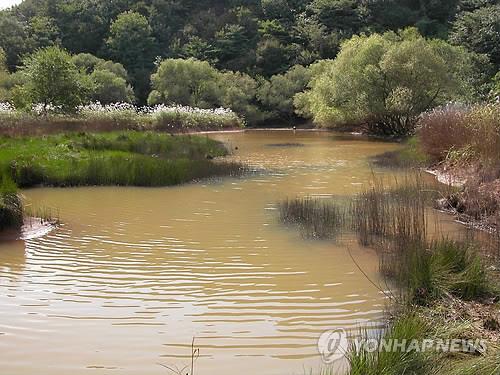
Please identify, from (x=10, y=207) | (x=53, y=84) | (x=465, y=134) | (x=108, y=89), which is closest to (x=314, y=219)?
(x=10, y=207)

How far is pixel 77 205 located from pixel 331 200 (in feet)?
16.2

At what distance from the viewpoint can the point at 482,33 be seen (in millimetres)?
38000

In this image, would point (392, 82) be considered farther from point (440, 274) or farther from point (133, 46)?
point (133, 46)

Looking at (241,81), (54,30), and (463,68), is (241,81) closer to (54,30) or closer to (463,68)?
(463,68)

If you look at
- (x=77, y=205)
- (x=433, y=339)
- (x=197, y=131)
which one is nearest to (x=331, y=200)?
(x=77, y=205)

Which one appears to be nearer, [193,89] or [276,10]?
[193,89]

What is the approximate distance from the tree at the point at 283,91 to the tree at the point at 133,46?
51.0 feet

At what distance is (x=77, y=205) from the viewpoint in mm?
10953

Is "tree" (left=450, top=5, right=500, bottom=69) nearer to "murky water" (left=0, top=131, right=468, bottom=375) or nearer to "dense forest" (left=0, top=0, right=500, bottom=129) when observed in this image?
"dense forest" (left=0, top=0, right=500, bottom=129)

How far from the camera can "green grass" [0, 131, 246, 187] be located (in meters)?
13.1

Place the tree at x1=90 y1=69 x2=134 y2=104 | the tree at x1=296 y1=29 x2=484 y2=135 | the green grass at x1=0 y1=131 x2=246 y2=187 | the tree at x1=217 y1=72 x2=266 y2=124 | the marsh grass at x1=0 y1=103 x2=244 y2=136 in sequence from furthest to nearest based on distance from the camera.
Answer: the tree at x1=217 y1=72 x2=266 y2=124, the tree at x1=90 y1=69 x2=134 y2=104, the tree at x1=296 y1=29 x2=484 y2=135, the marsh grass at x1=0 y1=103 x2=244 y2=136, the green grass at x1=0 y1=131 x2=246 y2=187

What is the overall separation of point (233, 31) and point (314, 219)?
5647 cm
